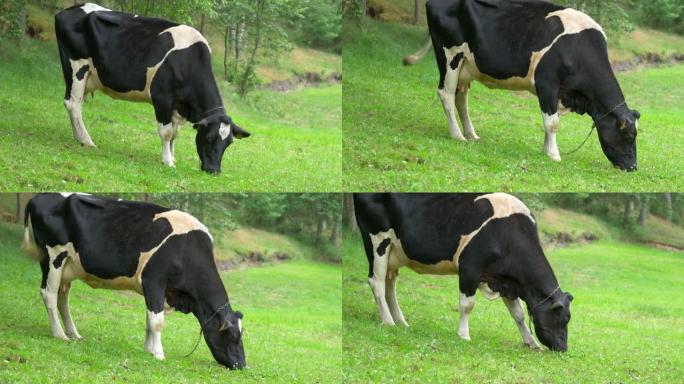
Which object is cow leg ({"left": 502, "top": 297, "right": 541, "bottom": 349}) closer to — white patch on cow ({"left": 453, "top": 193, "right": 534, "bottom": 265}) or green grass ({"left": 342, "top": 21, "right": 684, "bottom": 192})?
white patch on cow ({"left": 453, "top": 193, "right": 534, "bottom": 265})

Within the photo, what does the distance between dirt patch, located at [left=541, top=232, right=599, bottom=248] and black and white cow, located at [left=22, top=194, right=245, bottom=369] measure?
42.1 feet

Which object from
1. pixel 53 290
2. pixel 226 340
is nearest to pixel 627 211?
pixel 226 340

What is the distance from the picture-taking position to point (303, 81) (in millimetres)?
27688

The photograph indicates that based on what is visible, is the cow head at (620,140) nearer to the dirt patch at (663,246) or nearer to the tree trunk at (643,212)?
the tree trunk at (643,212)

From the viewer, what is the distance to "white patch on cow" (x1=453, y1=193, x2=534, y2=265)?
20.9 metres

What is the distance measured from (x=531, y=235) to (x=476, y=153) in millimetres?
1714

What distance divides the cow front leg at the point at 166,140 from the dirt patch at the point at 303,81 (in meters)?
5.89

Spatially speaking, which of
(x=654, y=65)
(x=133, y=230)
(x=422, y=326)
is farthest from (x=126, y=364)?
(x=654, y=65)

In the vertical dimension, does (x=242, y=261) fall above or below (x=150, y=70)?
below

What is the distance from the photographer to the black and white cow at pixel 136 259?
67.0ft

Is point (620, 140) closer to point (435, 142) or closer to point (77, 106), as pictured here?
point (435, 142)

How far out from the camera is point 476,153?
21.0 m

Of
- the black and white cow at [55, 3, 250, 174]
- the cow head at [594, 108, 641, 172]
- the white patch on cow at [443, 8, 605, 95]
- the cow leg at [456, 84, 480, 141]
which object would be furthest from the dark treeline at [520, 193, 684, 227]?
the black and white cow at [55, 3, 250, 174]

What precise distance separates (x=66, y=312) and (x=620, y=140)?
10.2 meters
